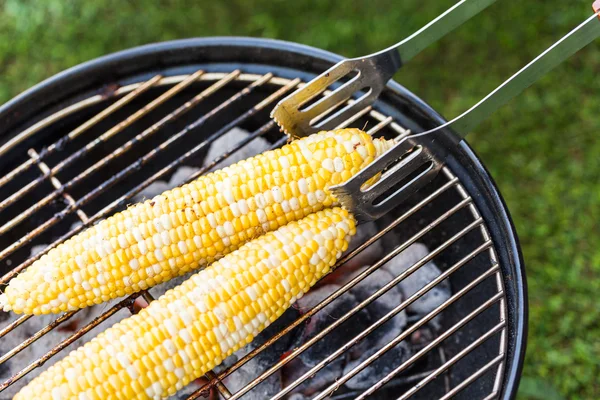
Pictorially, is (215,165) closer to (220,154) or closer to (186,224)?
(220,154)

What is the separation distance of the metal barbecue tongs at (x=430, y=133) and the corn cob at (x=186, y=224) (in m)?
0.07

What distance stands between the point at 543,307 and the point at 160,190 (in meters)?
1.83

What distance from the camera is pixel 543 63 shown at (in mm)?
1582

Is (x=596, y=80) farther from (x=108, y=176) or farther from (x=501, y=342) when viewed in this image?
(x=108, y=176)

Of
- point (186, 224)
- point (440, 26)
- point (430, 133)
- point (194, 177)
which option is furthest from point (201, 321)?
point (440, 26)

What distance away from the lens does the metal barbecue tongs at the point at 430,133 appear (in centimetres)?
156

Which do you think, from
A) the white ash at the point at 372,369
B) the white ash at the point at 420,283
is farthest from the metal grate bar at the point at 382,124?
the white ash at the point at 372,369

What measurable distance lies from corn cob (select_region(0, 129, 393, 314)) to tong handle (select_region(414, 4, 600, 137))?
1.02 ft

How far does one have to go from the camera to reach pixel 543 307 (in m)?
2.75

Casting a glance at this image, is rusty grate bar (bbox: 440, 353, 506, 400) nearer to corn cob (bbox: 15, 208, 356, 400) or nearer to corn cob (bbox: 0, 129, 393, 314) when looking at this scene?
corn cob (bbox: 15, 208, 356, 400)

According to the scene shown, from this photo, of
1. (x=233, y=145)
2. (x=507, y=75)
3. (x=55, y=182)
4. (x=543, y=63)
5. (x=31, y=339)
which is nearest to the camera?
(x=543, y=63)

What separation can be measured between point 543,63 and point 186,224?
108 centimetres

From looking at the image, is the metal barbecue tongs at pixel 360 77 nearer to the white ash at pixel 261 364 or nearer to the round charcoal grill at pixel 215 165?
the round charcoal grill at pixel 215 165

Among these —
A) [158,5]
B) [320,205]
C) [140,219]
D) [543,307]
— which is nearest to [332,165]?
[320,205]
